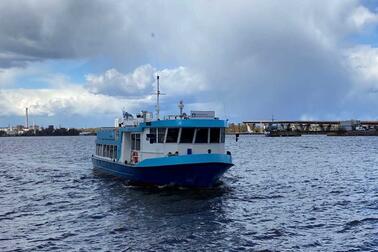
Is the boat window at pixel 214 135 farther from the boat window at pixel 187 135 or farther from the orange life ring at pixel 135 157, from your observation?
the orange life ring at pixel 135 157

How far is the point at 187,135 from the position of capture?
37688 millimetres

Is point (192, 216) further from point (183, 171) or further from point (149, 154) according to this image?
point (149, 154)

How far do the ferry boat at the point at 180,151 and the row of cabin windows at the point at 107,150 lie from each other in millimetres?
6763

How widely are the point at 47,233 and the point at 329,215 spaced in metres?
15.8

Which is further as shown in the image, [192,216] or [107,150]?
[107,150]

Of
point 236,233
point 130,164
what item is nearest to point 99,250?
point 236,233

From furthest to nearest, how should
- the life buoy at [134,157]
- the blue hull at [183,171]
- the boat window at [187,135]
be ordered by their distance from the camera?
the life buoy at [134,157] < the boat window at [187,135] < the blue hull at [183,171]

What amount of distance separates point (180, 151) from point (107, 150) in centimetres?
1763

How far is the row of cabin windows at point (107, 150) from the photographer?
49438 millimetres

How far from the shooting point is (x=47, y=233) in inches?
975

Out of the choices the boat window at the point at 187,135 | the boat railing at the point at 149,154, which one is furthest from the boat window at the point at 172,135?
the boat railing at the point at 149,154

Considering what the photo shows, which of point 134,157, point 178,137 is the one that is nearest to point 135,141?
point 134,157

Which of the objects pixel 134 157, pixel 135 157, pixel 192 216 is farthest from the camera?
pixel 134 157

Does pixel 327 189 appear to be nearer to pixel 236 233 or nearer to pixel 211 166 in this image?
pixel 211 166
